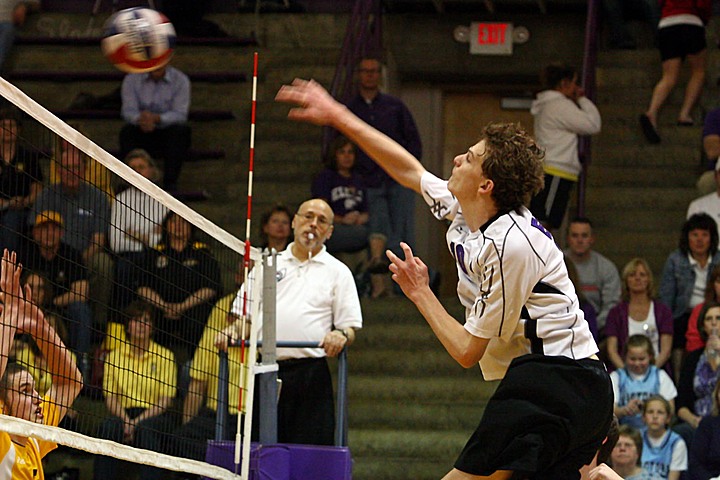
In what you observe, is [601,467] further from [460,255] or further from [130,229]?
[130,229]

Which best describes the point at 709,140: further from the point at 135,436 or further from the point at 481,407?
the point at 135,436

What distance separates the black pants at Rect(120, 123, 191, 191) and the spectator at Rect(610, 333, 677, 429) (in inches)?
195

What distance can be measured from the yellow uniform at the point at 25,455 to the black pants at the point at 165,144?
6845 mm

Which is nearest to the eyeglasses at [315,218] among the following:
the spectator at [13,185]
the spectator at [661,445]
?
the spectator at [661,445]

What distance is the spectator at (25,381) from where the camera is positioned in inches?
225

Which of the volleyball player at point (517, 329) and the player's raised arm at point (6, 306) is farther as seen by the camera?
the player's raised arm at point (6, 306)

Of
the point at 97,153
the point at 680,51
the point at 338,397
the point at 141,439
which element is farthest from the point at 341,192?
the point at 97,153

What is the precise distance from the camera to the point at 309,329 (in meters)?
8.87

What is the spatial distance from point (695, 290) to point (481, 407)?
201 centimetres

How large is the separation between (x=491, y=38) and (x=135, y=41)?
813 centimetres

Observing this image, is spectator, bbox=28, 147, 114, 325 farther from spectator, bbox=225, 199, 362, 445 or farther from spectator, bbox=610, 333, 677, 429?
spectator, bbox=610, 333, 677, 429

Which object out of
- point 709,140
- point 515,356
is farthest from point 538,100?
point 515,356

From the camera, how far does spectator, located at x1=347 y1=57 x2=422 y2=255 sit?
1227cm

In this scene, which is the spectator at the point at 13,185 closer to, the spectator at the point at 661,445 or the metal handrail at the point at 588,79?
the metal handrail at the point at 588,79
